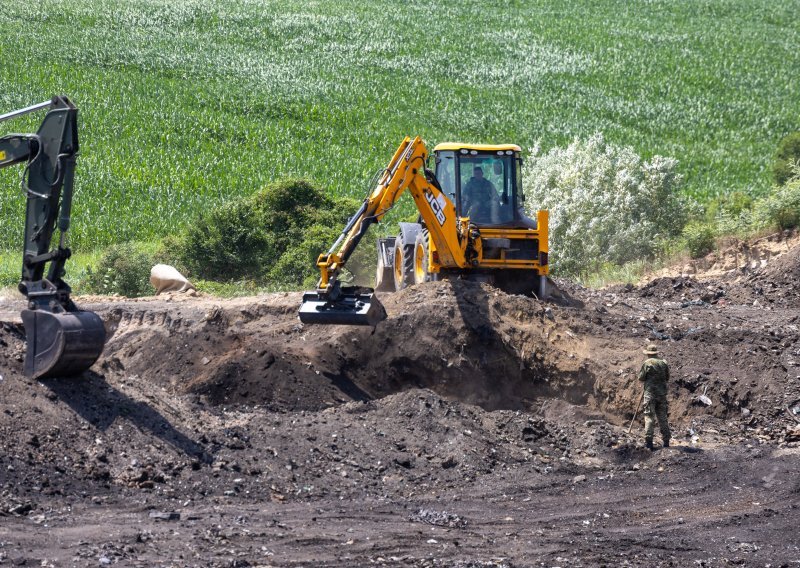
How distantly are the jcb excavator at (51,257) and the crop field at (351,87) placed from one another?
15.1 meters

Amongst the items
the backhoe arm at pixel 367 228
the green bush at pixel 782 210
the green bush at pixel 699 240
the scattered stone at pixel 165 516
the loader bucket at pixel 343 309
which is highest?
the backhoe arm at pixel 367 228

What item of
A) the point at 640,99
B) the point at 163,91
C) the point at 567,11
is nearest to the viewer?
the point at 163,91

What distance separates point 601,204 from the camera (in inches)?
1011

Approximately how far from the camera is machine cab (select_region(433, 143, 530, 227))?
17.3m

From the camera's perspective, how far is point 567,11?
58312 millimetres

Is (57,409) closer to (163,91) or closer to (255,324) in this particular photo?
(255,324)

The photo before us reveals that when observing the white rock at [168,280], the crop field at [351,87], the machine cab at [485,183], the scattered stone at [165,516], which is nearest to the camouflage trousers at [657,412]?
the machine cab at [485,183]

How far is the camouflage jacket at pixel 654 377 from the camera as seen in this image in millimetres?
13000

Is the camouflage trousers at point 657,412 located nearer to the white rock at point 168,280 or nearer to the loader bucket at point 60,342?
the loader bucket at point 60,342

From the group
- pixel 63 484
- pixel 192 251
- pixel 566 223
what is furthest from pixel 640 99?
pixel 63 484

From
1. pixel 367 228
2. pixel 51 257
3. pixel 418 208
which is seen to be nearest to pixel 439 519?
pixel 51 257

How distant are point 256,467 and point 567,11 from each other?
50877mm

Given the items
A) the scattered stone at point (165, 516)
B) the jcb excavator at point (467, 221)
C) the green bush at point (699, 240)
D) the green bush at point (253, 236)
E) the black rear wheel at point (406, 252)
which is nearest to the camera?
the scattered stone at point (165, 516)

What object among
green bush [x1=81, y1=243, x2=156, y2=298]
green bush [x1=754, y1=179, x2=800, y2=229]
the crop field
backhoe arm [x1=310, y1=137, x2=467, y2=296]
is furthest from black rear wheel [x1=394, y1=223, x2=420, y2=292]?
the crop field
